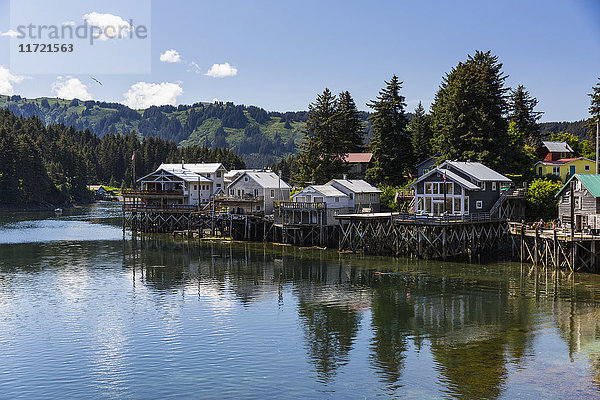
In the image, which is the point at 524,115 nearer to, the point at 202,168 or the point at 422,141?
the point at 422,141

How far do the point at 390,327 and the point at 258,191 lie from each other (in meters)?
47.2

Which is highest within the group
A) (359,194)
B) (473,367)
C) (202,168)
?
(202,168)

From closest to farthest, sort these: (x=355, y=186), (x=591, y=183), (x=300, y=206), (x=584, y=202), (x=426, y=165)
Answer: (x=591, y=183) → (x=584, y=202) → (x=300, y=206) → (x=355, y=186) → (x=426, y=165)

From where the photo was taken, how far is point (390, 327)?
1388 inches

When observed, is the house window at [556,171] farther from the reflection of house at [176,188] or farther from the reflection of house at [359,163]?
the reflection of house at [176,188]

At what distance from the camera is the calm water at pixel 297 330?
2620 centimetres

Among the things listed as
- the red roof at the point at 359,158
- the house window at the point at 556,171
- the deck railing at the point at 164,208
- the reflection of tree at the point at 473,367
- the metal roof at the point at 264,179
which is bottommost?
the reflection of tree at the point at 473,367

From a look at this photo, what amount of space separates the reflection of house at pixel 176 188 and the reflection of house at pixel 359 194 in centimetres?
2365

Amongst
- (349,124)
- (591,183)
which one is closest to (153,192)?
(349,124)

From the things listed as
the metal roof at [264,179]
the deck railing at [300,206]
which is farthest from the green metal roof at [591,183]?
the metal roof at [264,179]

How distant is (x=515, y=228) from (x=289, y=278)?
74.3 feet

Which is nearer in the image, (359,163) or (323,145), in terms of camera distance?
(323,145)

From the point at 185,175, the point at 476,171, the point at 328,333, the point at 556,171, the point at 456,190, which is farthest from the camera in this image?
the point at 185,175

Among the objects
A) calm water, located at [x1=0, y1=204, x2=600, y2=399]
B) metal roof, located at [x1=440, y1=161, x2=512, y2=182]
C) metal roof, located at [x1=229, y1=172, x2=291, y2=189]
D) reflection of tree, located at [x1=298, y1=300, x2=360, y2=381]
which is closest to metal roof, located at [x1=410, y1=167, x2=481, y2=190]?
metal roof, located at [x1=440, y1=161, x2=512, y2=182]
